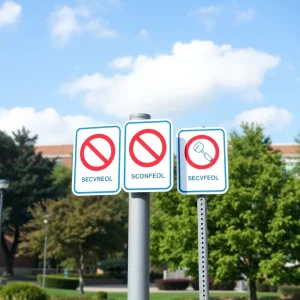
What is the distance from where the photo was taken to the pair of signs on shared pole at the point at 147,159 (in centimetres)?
323

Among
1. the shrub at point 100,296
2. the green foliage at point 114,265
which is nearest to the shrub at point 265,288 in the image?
the shrub at point 100,296

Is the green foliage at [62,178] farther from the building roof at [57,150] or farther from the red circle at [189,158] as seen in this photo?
the red circle at [189,158]

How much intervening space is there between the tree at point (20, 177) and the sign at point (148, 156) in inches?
1961

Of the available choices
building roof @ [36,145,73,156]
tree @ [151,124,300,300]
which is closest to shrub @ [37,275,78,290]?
tree @ [151,124,300,300]

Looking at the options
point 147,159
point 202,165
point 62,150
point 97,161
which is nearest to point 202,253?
point 202,165

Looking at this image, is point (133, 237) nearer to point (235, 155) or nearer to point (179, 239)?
point (179, 239)

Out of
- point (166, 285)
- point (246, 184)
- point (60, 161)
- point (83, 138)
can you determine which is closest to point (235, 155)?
point (246, 184)

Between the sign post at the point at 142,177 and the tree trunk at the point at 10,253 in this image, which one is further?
the tree trunk at the point at 10,253

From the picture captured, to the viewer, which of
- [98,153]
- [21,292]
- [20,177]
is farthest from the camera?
[20,177]

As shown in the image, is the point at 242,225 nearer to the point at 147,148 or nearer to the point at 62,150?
the point at 147,148

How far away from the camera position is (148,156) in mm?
3324

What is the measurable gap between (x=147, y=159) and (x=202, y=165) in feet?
1.14

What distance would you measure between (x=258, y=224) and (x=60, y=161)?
71.4 meters

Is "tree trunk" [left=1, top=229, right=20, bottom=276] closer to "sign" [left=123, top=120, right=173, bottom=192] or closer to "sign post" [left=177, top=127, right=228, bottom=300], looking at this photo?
"sign" [left=123, top=120, right=173, bottom=192]
